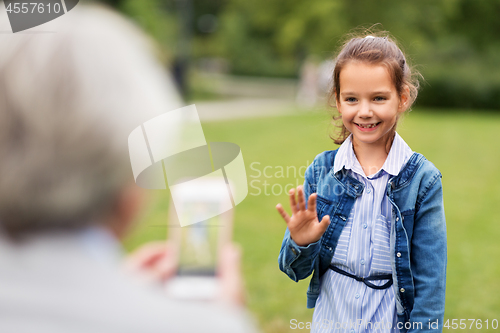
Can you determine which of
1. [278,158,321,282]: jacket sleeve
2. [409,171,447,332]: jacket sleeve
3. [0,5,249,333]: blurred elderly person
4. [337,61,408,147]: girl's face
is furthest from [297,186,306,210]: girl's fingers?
[0,5,249,333]: blurred elderly person

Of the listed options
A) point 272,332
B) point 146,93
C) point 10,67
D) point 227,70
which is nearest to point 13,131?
point 10,67

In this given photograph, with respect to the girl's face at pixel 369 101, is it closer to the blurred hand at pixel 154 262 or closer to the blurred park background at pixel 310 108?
the blurred park background at pixel 310 108

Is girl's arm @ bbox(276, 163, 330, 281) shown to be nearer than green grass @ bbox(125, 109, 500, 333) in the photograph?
Yes

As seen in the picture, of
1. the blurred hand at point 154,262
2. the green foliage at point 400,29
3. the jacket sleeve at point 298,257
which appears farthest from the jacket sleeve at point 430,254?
the green foliage at point 400,29

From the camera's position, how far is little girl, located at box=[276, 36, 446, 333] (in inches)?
64.5

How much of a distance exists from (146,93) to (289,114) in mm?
17761

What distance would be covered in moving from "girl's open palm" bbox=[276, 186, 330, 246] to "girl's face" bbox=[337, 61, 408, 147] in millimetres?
299

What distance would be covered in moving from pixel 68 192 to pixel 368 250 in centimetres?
116

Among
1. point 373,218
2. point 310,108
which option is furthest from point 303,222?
point 310,108

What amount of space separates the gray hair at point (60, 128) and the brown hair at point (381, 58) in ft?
3.24

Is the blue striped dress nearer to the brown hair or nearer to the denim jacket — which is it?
the denim jacket

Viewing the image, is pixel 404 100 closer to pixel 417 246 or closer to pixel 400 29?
pixel 417 246

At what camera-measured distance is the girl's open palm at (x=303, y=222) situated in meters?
1.62

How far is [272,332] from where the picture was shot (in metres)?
3.68
